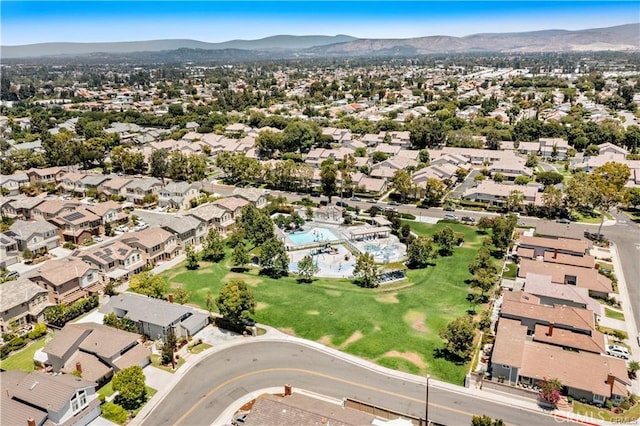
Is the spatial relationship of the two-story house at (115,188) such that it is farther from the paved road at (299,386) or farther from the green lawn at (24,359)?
the paved road at (299,386)

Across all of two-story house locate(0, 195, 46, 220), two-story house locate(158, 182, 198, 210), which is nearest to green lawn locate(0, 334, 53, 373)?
two-story house locate(0, 195, 46, 220)

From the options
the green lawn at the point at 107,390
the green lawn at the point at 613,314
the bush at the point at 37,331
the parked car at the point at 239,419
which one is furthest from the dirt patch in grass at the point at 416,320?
the bush at the point at 37,331

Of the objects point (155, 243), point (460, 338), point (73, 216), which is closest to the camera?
point (460, 338)

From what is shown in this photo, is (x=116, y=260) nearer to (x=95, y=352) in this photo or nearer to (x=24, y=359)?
(x=24, y=359)

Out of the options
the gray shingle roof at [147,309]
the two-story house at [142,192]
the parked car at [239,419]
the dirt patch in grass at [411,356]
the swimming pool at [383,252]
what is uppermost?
the two-story house at [142,192]

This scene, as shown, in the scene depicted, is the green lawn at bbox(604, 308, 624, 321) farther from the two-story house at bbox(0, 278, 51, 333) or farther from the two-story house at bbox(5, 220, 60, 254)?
the two-story house at bbox(5, 220, 60, 254)

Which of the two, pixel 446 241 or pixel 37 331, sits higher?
pixel 446 241

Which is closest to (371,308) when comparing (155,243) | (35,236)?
(155,243)
